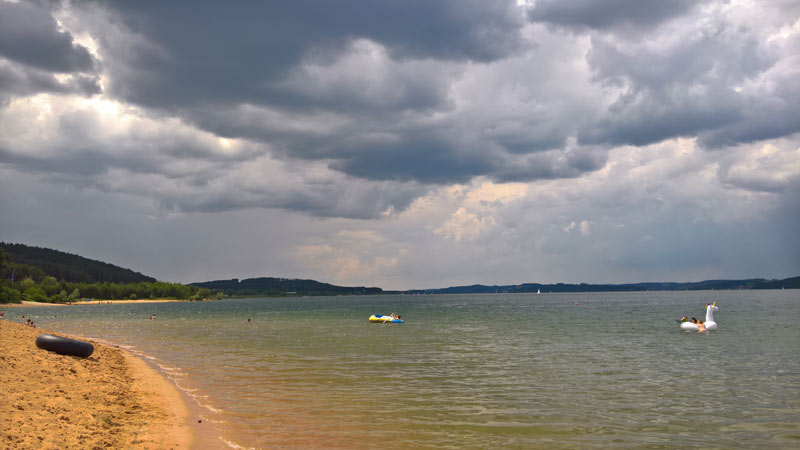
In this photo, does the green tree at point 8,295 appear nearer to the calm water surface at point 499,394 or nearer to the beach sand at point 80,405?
the calm water surface at point 499,394

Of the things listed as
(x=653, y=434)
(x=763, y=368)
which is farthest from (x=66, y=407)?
(x=763, y=368)

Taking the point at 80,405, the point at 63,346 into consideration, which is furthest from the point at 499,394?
the point at 63,346

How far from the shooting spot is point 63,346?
27.6 meters

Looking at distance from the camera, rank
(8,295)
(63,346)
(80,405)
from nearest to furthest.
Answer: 1. (80,405)
2. (63,346)
3. (8,295)

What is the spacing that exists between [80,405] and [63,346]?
1289 centimetres

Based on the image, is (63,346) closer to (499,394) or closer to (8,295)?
(499,394)

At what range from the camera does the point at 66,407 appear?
16406 mm

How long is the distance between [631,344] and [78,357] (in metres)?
42.2

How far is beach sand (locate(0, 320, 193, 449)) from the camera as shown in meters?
13.5

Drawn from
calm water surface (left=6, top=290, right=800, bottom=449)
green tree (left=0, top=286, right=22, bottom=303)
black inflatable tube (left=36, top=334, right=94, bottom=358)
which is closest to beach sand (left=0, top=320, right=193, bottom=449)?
black inflatable tube (left=36, top=334, right=94, bottom=358)

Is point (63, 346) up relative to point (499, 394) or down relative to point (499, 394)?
up

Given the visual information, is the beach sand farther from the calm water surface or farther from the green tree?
the green tree

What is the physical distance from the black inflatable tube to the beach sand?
462 mm

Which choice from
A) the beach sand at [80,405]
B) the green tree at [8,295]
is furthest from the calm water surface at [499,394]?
the green tree at [8,295]
